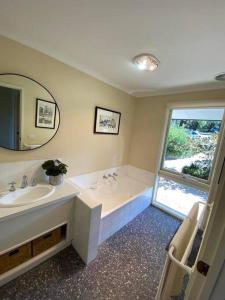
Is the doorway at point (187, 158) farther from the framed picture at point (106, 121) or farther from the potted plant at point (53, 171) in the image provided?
the potted plant at point (53, 171)

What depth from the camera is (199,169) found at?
7.70ft

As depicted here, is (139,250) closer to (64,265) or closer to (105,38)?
(64,265)

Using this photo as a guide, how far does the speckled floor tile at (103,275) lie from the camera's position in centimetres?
129

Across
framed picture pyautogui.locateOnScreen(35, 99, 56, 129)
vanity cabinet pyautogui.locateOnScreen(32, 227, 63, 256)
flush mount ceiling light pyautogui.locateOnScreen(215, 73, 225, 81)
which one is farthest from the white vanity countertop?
flush mount ceiling light pyautogui.locateOnScreen(215, 73, 225, 81)

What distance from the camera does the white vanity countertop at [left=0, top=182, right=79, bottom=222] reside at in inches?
46.3

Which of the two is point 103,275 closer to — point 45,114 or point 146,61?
point 45,114

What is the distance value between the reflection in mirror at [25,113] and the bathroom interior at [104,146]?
0.04 feet

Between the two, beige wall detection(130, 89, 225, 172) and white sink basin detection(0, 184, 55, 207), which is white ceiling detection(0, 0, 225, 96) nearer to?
beige wall detection(130, 89, 225, 172)

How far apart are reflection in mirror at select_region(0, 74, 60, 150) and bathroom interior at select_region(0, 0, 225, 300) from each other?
11 millimetres

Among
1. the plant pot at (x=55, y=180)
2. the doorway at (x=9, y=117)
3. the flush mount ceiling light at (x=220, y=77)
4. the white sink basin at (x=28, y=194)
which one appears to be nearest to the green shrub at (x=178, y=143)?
the flush mount ceiling light at (x=220, y=77)

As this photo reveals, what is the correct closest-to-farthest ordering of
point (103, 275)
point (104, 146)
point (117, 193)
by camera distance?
point (103, 275) → point (104, 146) → point (117, 193)

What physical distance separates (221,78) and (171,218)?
89.7 inches

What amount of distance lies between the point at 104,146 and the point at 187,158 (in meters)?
1.48

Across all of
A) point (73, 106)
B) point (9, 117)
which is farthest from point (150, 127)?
point (9, 117)
